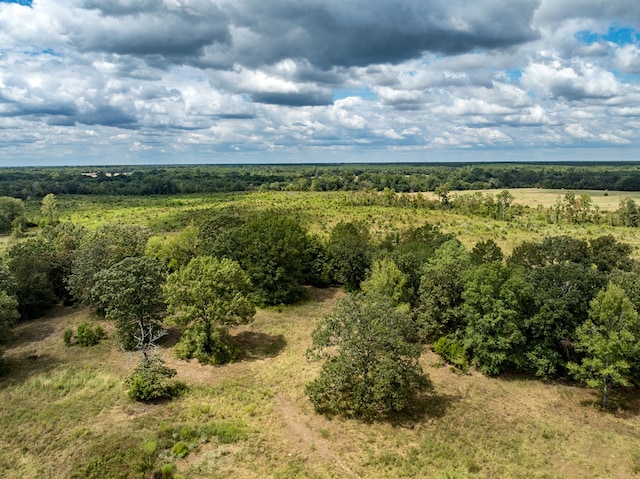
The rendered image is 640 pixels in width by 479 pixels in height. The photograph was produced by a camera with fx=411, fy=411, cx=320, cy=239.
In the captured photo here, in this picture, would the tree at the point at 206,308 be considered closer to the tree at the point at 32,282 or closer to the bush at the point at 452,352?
the bush at the point at 452,352

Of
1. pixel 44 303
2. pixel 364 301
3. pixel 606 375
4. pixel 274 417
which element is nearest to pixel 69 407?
pixel 274 417

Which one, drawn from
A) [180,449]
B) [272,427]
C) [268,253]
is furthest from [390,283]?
[180,449]

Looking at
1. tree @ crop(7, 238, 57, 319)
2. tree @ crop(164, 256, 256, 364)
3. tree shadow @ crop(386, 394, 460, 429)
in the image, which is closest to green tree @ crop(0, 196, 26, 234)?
tree @ crop(7, 238, 57, 319)

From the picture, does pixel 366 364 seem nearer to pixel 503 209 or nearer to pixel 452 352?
pixel 452 352

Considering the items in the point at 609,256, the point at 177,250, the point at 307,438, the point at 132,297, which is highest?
the point at 609,256

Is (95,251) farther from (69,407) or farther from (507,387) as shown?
(507,387)

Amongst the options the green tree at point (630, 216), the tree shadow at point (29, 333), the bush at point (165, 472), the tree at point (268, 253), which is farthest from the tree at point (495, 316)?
the green tree at point (630, 216)
